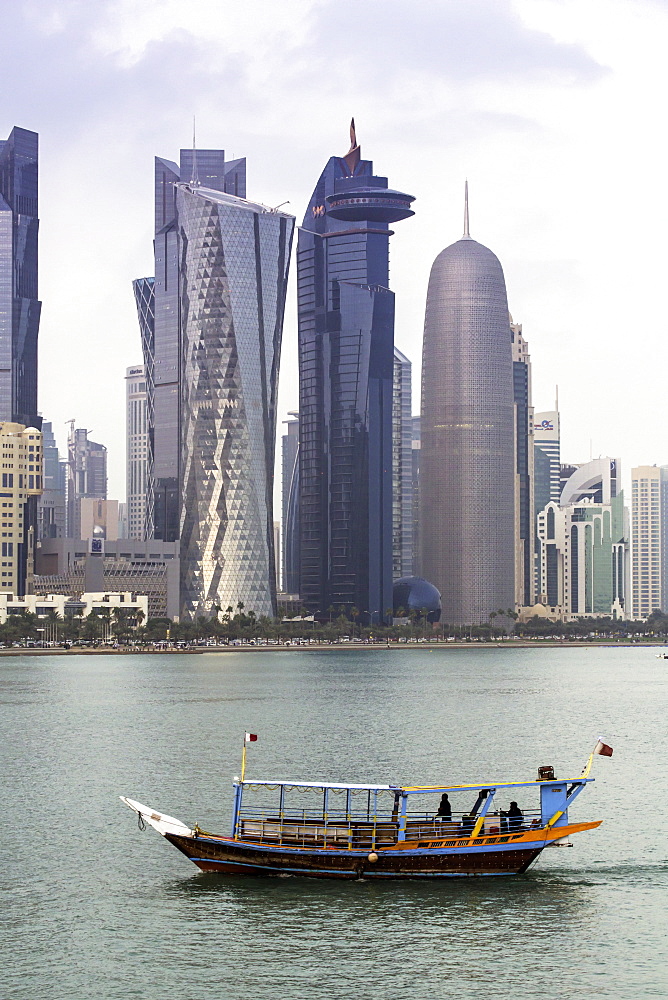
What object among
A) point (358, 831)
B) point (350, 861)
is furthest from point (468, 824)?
point (350, 861)

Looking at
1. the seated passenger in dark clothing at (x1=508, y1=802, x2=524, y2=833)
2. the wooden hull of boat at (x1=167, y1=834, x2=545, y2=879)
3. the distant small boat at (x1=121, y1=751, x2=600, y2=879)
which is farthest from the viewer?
the seated passenger in dark clothing at (x1=508, y1=802, x2=524, y2=833)

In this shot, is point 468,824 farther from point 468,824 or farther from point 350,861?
point 350,861

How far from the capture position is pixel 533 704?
605 ft

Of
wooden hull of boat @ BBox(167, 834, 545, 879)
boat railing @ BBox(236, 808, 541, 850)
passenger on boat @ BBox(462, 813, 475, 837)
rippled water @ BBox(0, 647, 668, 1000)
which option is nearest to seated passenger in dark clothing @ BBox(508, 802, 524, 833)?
boat railing @ BBox(236, 808, 541, 850)

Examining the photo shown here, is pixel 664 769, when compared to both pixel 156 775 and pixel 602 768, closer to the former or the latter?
pixel 602 768

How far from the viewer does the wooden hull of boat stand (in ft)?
239

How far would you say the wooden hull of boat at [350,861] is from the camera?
72750 mm

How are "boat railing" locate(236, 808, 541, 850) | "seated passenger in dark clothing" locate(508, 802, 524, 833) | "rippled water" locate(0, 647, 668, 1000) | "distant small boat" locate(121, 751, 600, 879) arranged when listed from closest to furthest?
"rippled water" locate(0, 647, 668, 1000), "distant small boat" locate(121, 751, 600, 879), "boat railing" locate(236, 808, 541, 850), "seated passenger in dark clothing" locate(508, 802, 524, 833)

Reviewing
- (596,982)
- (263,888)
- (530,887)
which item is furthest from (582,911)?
(263,888)

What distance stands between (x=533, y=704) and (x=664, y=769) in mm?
66575

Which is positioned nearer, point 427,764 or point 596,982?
point 596,982

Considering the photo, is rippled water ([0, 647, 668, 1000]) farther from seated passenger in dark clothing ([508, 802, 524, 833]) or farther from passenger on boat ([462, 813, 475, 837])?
seated passenger in dark clothing ([508, 802, 524, 833])

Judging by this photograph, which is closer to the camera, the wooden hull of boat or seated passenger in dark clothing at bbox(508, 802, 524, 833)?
the wooden hull of boat

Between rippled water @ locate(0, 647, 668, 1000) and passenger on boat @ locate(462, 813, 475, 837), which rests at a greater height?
passenger on boat @ locate(462, 813, 475, 837)
